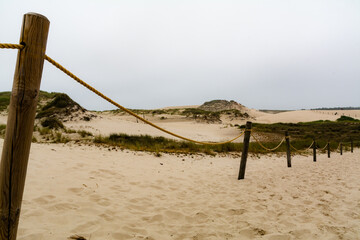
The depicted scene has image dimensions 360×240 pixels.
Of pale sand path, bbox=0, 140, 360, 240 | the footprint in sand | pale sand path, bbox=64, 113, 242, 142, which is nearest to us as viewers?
pale sand path, bbox=0, 140, 360, 240

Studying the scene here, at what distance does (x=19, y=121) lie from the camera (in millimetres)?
1482

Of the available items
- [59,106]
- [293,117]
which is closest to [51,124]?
[59,106]

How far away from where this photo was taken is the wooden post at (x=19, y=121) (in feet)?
4.87

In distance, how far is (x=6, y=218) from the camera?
1523 mm

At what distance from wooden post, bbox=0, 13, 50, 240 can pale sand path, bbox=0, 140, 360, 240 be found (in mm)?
828

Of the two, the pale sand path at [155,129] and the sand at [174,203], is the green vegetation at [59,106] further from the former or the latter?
the sand at [174,203]

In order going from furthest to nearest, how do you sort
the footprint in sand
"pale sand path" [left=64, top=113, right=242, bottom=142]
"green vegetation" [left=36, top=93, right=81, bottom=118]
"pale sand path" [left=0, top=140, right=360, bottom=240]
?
"green vegetation" [left=36, top=93, right=81, bottom=118] → "pale sand path" [left=64, top=113, right=242, bottom=142] → the footprint in sand → "pale sand path" [left=0, top=140, right=360, bottom=240]

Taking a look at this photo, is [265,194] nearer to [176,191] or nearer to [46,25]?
[176,191]

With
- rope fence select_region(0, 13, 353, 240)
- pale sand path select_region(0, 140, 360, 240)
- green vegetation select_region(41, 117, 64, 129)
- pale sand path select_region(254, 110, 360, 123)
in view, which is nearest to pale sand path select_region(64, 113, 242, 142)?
→ green vegetation select_region(41, 117, 64, 129)

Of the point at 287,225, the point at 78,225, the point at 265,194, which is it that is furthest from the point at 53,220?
the point at 265,194

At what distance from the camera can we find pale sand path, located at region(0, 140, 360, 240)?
2486 mm

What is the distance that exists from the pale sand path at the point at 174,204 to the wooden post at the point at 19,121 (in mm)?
828

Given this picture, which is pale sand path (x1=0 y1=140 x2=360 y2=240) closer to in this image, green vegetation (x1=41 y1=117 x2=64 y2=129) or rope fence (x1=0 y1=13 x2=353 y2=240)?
rope fence (x1=0 y1=13 x2=353 y2=240)

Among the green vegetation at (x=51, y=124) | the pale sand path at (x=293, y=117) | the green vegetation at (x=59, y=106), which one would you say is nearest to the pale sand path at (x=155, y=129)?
the green vegetation at (x=51, y=124)
